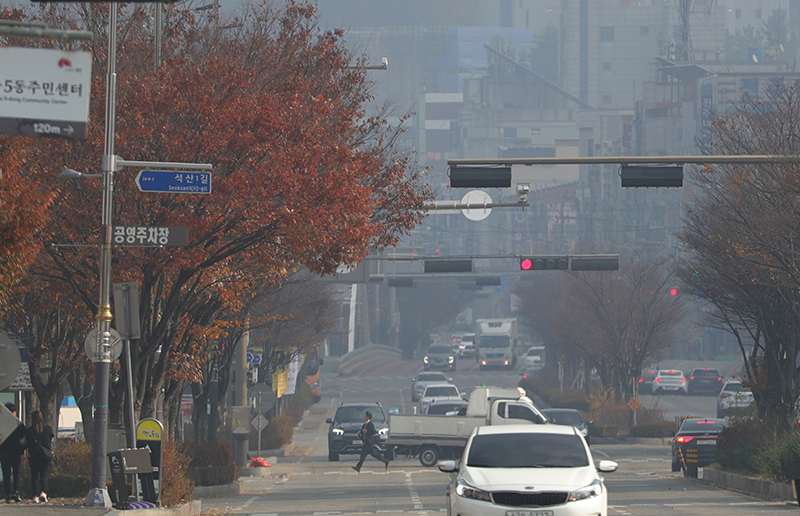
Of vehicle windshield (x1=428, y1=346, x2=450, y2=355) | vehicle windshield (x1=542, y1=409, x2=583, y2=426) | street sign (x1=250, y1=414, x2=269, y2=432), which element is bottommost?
vehicle windshield (x1=542, y1=409, x2=583, y2=426)

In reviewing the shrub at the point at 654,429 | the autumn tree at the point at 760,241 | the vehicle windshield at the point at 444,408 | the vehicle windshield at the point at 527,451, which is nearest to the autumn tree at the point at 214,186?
the vehicle windshield at the point at 527,451

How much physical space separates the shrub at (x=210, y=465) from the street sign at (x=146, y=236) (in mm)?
10973

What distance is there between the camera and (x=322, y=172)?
63.8 feet

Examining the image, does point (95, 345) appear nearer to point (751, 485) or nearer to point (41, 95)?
point (41, 95)

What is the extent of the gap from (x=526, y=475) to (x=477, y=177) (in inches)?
273

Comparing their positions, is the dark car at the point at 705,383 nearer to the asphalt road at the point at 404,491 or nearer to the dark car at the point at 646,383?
the dark car at the point at 646,383

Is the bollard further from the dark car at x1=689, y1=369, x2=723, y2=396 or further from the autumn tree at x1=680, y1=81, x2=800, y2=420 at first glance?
the dark car at x1=689, y1=369, x2=723, y2=396

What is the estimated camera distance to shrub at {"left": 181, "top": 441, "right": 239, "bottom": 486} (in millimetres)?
26328

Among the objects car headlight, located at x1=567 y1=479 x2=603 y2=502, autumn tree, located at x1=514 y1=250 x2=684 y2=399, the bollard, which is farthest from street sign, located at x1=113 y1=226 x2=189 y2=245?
autumn tree, located at x1=514 y1=250 x2=684 y2=399

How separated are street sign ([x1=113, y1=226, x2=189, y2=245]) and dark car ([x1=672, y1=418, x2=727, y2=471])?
59.2ft

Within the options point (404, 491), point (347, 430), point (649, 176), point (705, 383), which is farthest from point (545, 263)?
point (705, 383)

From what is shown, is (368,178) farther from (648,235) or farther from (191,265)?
(648,235)

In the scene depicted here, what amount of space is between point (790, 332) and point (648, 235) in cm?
11071

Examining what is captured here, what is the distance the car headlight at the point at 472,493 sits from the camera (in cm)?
1201
